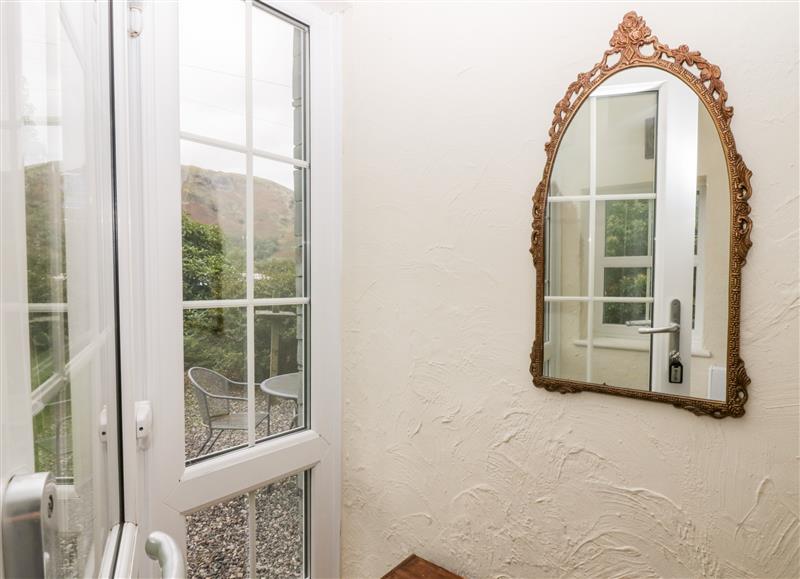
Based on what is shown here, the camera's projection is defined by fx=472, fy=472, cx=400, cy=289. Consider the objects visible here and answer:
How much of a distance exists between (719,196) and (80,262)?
1.21 m

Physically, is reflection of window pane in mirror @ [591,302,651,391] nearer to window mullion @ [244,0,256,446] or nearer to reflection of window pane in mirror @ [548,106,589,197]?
reflection of window pane in mirror @ [548,106,589,197]

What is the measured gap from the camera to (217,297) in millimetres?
1321

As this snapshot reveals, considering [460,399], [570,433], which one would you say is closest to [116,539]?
[460,399]

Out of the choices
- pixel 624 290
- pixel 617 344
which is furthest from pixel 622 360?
pixel 624 290

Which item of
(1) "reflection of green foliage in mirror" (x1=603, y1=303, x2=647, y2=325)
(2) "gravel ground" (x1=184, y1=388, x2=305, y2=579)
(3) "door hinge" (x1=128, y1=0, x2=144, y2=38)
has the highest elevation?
(3) "door hinge" (x1=128, y1=0, x2=144, y2=38)

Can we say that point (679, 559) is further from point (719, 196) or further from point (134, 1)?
point (134, 1)

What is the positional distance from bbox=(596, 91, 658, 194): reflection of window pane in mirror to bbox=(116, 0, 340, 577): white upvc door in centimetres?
84

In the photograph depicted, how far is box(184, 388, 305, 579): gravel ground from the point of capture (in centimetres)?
130

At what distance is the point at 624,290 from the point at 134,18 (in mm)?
1350

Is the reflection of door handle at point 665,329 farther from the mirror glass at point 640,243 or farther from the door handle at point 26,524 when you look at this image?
the door handle at point 26,524

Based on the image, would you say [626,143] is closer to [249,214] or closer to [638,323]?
[638,323]

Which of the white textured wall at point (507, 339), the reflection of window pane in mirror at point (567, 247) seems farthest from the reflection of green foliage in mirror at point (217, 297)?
the reflection of window pane in mirror at point (567, 247)

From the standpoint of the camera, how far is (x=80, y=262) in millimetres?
661

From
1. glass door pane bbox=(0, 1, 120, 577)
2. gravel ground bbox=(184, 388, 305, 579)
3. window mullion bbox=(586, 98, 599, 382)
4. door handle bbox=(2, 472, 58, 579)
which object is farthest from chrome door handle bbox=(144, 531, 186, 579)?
window mullion bbox=(586, 98, 599, 382)
